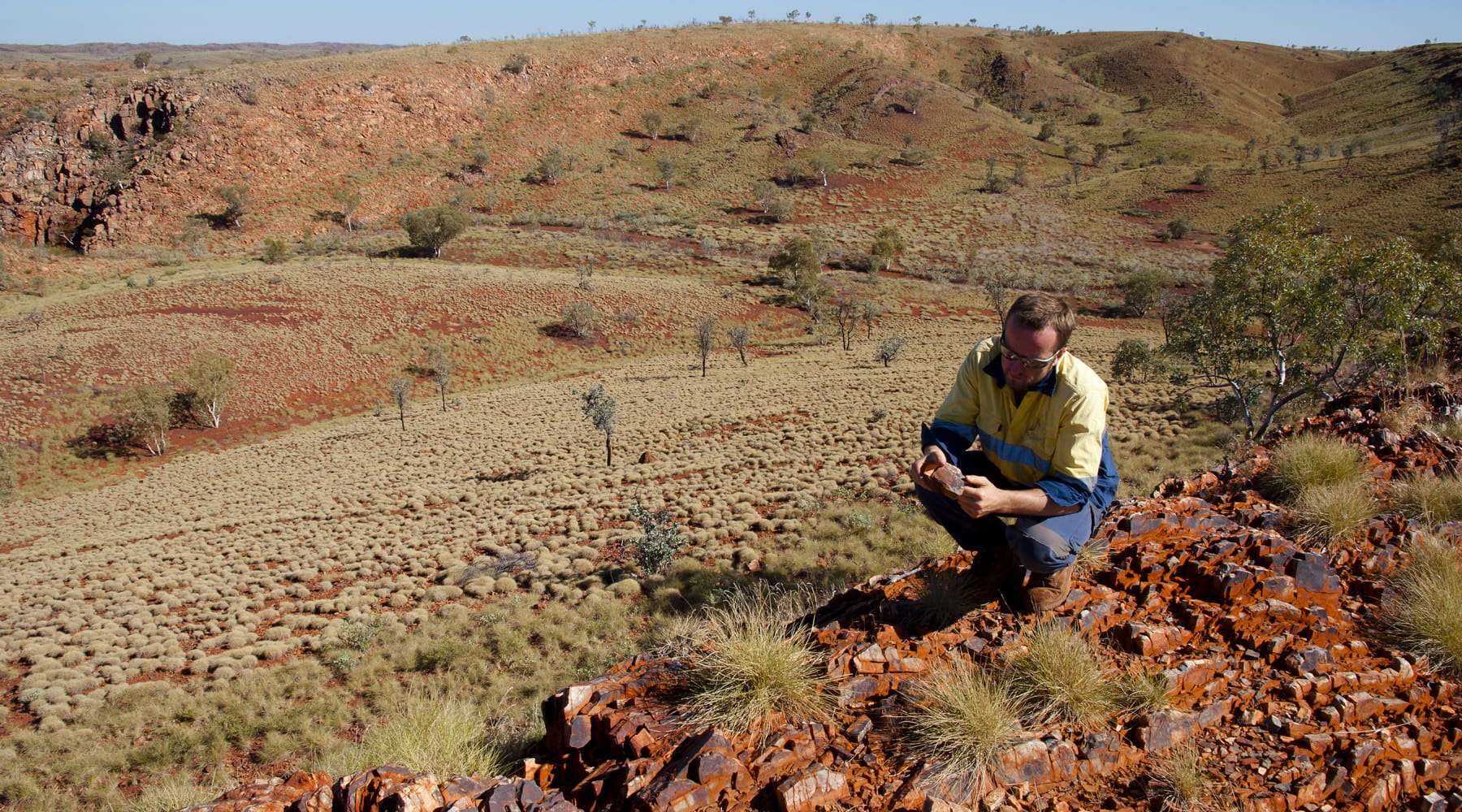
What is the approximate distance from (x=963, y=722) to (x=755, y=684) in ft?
3.45

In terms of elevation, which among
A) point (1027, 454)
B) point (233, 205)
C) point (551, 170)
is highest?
point (551, 170)

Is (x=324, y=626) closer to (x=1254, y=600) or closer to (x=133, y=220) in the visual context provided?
(x=1254, y=600)

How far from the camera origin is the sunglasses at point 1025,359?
140 inches

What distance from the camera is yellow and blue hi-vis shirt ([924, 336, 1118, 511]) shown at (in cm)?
361

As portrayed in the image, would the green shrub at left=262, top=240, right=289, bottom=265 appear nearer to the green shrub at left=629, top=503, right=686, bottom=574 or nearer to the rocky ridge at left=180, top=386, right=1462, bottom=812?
the green shrub at left=629, top=503, right=686, bottom=574

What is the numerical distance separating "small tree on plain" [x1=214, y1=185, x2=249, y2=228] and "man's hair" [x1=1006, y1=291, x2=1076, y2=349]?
71.7 meters

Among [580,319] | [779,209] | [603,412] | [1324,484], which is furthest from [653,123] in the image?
[1324,484]

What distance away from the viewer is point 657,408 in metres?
28.0

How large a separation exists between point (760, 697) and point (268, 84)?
90.0m

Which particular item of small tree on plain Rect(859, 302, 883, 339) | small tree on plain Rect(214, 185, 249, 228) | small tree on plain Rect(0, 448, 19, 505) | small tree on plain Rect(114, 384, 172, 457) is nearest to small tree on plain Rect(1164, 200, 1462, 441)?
small tree on plain Rect(859, 302, 883, 339)

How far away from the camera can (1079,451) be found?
3.61 metres

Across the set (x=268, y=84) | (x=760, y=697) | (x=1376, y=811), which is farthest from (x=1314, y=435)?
(x=268, y=84)

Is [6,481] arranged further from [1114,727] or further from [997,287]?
[997,287]

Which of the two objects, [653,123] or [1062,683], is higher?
[653,123]
